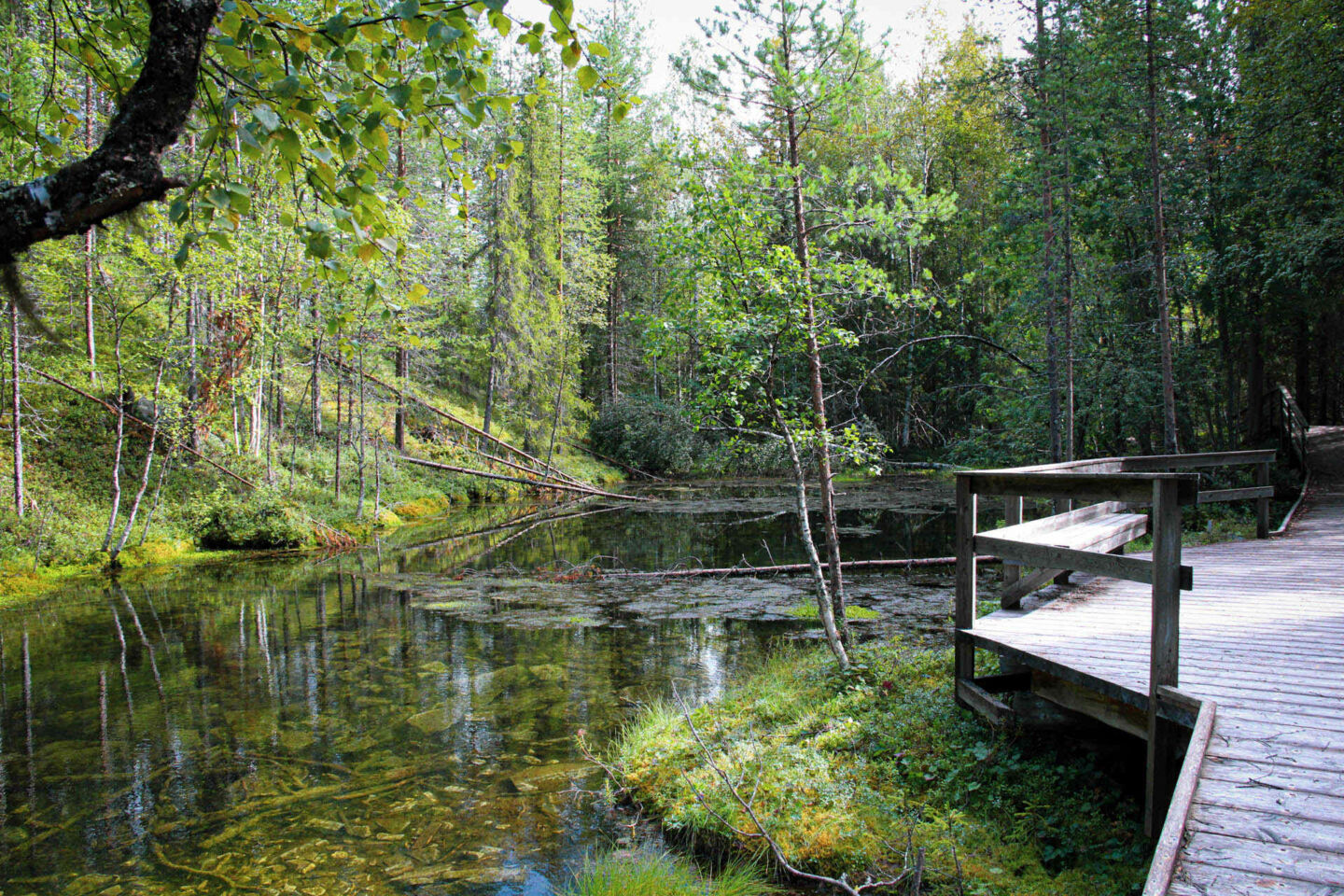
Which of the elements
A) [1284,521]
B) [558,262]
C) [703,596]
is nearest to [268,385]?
[558,262]

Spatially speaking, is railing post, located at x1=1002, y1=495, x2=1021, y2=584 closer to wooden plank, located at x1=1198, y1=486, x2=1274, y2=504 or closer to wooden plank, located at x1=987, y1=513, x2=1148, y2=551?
wooden plank, located at x1=987, y1=513, x2=1148, y2=551

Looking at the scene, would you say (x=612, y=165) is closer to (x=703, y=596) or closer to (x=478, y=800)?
(x=703, y=596)

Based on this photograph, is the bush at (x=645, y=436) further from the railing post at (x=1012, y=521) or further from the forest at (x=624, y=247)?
the railing post at (x=1012, y=521)

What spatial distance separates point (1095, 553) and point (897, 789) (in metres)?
1.96

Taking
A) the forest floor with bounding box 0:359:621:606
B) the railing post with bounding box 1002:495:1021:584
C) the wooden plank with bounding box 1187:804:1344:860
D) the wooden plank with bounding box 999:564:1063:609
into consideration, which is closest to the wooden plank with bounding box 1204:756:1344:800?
the wooden plank with bounding box 1187:804:1344:860

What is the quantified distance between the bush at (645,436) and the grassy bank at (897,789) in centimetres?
2607

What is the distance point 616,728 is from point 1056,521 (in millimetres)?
4260

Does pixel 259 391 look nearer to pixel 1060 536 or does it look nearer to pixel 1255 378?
pixel 1060 536

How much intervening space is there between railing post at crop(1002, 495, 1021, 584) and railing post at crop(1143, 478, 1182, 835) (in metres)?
2.42

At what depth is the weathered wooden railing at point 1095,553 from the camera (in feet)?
12.3

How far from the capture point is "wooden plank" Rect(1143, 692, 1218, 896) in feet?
8.17

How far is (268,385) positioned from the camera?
19.7 meters

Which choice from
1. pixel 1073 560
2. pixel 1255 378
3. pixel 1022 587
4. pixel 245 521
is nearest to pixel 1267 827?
pixel 1073 560

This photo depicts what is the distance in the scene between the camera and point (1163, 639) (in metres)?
3.78
